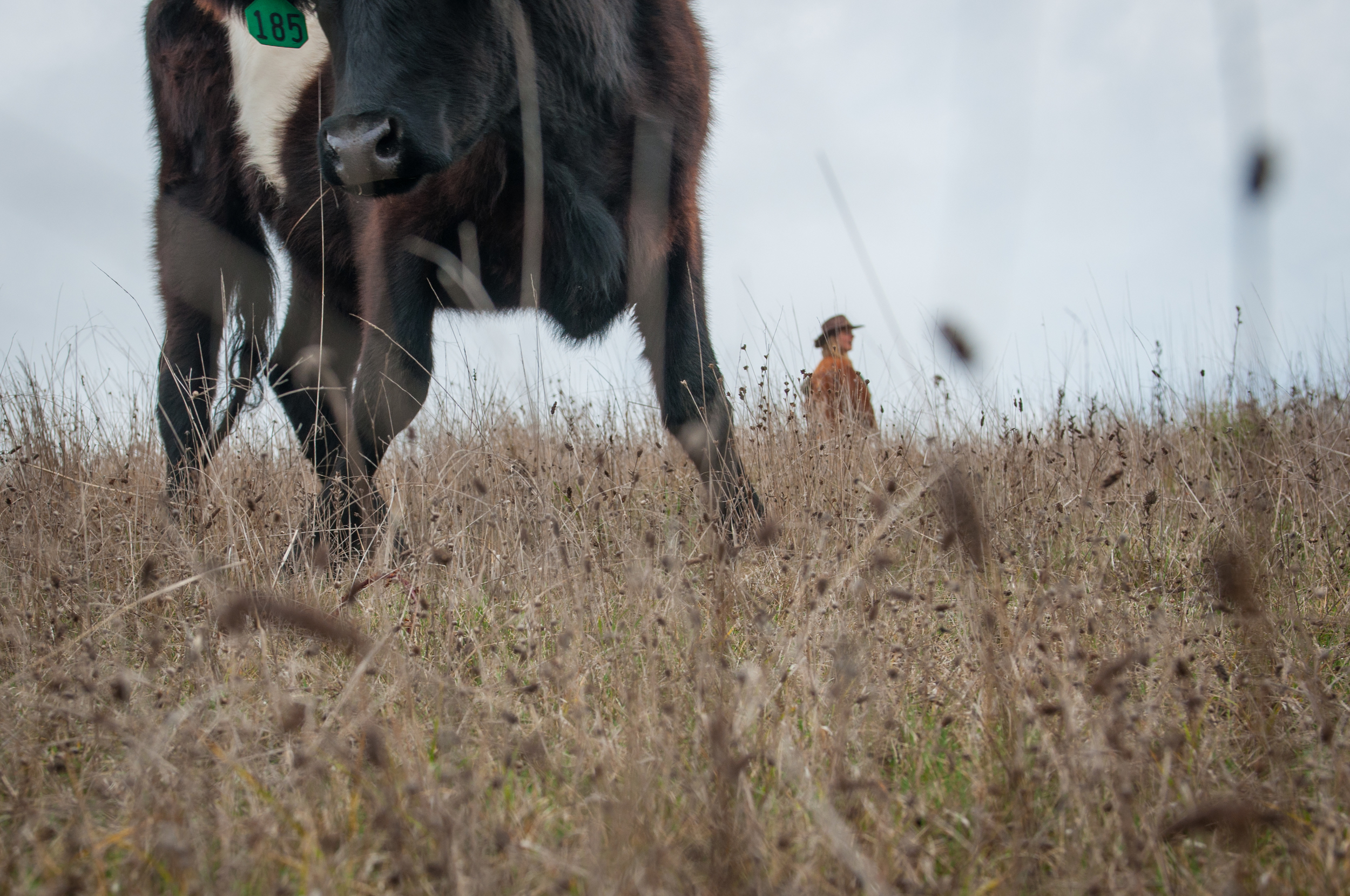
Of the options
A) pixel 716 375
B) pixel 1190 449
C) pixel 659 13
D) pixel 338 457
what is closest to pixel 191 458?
pixel 338 457

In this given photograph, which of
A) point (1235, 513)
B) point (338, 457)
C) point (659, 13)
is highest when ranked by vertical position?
point (659, 13)

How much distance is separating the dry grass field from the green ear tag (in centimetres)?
155

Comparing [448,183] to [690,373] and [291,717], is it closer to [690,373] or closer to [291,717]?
[690,373]

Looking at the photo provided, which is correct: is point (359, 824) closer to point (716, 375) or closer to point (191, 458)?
point (716, 375)

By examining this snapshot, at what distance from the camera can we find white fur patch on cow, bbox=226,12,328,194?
3.49 meters

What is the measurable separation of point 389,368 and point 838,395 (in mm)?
2196

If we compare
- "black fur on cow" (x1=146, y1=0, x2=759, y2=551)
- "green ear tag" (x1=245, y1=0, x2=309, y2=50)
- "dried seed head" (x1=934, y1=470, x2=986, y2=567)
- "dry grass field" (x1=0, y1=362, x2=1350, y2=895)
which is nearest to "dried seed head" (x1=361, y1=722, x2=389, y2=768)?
"dry grass field" (x1=0, y1=362, x2=1350, y2=895)

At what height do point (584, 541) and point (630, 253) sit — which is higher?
point (630, 253)

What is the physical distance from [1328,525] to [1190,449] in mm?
1675

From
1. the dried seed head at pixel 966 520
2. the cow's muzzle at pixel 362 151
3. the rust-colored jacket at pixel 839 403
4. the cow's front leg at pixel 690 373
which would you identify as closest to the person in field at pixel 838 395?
the rust-colored jacket at pixel 839 403

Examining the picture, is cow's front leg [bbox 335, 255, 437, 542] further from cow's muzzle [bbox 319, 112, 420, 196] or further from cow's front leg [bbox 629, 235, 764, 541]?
cow's front leg [bbox 629, 235, 764, 541]

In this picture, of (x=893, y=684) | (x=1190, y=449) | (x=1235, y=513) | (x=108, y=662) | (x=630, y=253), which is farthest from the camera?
(x=1190, y=449)

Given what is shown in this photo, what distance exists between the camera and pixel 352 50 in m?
2.64

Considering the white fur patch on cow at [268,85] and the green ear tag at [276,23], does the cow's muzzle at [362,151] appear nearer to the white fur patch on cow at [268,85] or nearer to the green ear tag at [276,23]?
A: the green ear tag at [276,23]
